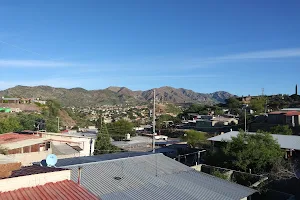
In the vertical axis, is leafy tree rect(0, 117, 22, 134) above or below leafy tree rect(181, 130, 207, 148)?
above

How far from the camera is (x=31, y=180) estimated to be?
24.8 feet

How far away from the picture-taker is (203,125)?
186 ft

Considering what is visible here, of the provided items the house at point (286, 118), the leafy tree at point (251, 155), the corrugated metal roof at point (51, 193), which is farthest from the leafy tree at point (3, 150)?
the house at point (286, 118)

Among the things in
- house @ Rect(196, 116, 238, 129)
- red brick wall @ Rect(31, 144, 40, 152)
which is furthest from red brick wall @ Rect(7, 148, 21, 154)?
house @ Rect(196, 116, 238, 129)

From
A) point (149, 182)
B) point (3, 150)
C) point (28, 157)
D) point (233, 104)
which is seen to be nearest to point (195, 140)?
point (28, 157)

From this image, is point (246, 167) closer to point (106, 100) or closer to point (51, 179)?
point (51, 179)

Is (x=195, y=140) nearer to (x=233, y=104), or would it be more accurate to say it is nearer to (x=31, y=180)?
(x=31, y=180)

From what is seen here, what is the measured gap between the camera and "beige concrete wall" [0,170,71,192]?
280 inches

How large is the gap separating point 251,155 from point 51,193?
16746mm

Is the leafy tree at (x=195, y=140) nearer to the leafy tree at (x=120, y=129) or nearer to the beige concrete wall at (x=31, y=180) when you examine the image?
the leafy tree at (x=120, y=129)

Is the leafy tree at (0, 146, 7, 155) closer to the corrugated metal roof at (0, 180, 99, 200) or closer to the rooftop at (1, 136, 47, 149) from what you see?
the rooftop at (1, 136, 47, 149)

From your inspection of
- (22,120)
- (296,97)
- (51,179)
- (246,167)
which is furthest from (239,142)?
(296,97)

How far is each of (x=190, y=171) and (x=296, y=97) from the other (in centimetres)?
7100

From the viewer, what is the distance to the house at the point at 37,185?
279 inches
